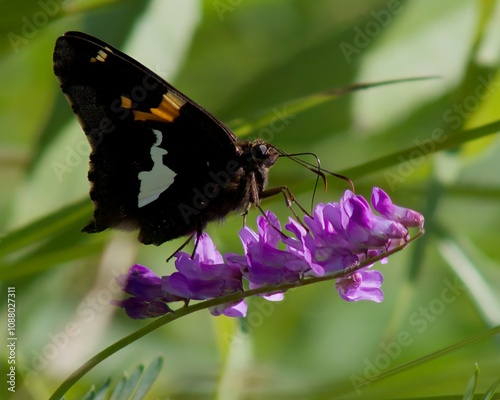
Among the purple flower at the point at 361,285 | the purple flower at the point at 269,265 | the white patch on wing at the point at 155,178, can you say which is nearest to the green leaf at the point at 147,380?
the purple flower at the point at 269,265

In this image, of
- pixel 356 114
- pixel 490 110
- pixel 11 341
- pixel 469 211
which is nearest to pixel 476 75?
pixel 490 110

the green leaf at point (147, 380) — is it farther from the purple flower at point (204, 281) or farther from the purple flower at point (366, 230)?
the purple flower at point (366, 230)

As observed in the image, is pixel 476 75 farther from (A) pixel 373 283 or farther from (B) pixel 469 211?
(A) pixel 373 283

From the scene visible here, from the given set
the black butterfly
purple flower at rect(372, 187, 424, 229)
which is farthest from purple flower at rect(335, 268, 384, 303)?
the black butterfly

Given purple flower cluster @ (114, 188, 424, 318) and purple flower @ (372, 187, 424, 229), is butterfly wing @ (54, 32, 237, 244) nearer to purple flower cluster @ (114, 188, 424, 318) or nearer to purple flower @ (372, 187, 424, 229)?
purple flower cluster @ (114, 188, 424, 318)

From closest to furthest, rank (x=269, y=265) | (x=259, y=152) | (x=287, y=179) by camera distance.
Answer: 1. (x=269, y=265)
2. (x=259, y=152)
3. (x=287, y=179)

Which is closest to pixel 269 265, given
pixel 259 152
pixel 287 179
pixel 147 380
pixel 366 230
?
pixel 366 230

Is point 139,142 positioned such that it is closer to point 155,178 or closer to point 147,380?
point 155,178
